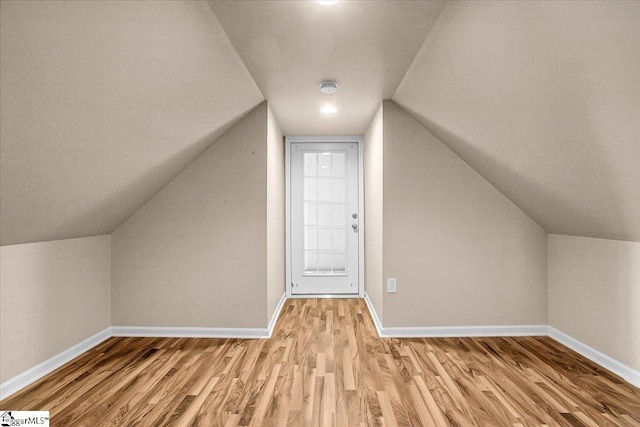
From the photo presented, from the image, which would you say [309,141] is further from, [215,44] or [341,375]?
[341,375]

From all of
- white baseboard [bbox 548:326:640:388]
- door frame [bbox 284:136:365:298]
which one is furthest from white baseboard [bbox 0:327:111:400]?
white baseboard [bbox 548:326:640:388]

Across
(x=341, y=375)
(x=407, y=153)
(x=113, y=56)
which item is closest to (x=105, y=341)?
(x=341, y=375)

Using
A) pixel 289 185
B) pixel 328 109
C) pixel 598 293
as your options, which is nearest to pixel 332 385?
pixel 598 293

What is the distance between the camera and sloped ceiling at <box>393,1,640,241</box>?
1.44 metres

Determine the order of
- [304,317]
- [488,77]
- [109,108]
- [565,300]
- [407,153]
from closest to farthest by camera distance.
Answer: [109,108] → [488,77] → [565,300] → [407,153] → [304,317]

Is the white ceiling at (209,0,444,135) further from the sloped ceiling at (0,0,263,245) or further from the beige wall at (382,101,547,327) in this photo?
the beige wall at (382,101,547,327)

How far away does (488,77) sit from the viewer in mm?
2059

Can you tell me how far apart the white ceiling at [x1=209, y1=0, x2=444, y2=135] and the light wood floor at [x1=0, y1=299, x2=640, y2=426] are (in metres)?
1.99

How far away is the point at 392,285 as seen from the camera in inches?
128

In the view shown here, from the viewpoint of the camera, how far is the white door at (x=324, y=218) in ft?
15.6

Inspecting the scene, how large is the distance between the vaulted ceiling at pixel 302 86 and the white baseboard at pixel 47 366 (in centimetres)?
82

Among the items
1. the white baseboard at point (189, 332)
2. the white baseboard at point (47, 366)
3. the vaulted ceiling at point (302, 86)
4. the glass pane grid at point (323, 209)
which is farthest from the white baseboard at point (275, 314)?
the vaulted ceiling at point (302, 86)

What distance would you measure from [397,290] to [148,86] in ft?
7.79

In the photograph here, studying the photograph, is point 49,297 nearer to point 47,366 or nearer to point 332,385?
point 47,366
